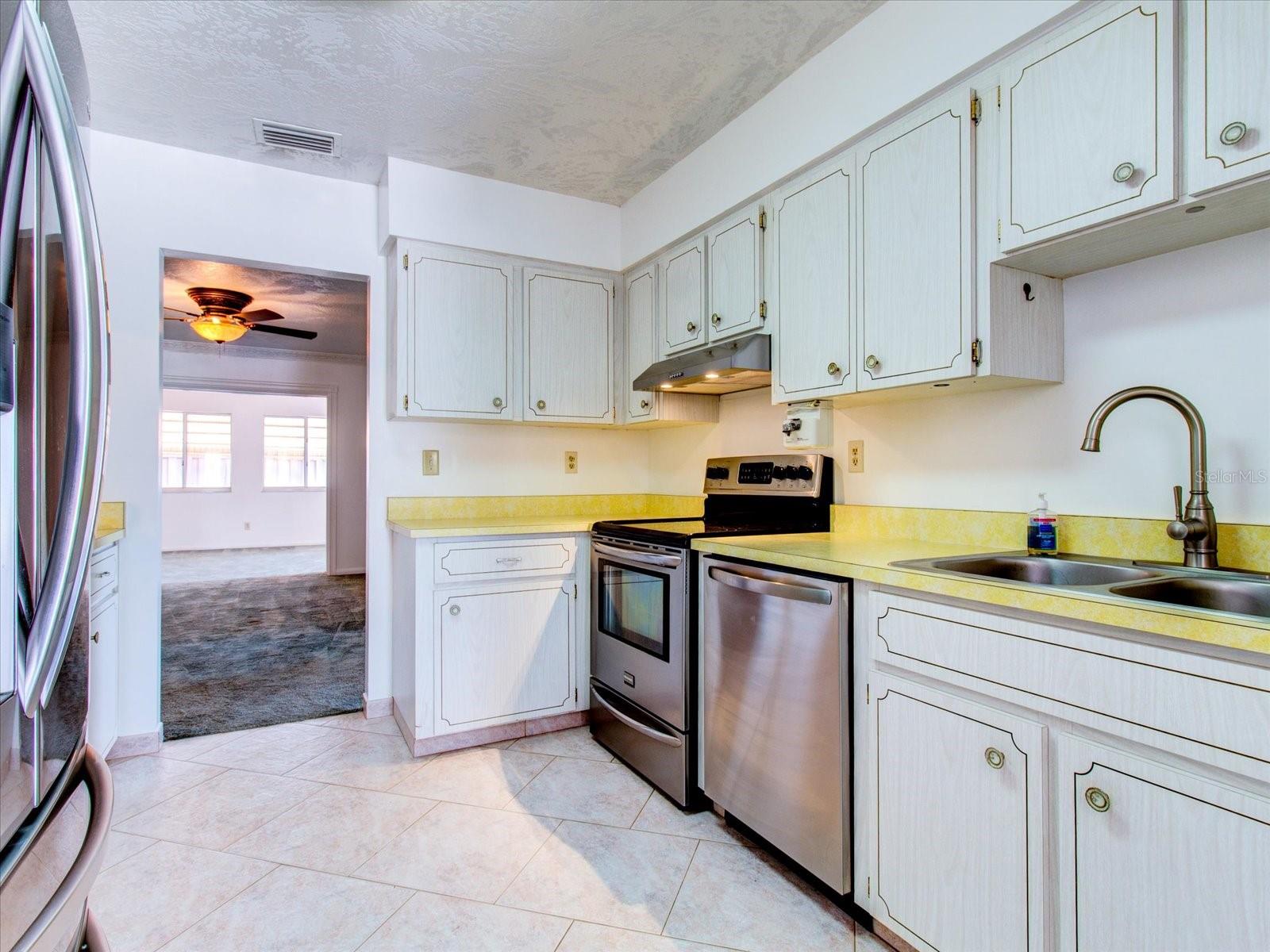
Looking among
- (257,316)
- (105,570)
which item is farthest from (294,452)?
(105,570)

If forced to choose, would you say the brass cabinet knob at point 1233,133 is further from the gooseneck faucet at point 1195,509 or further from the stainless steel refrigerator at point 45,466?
the stainless steel refrigerator at point 45,466

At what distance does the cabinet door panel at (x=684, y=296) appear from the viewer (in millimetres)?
2711

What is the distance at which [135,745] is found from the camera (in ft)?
8.58

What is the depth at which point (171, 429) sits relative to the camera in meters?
8.41

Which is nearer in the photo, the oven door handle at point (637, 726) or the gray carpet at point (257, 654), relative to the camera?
the oven door handle at point (637, 726)

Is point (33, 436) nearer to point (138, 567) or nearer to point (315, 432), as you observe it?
point (138, 567)

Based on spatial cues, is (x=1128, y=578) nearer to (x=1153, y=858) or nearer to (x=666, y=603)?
(x=1153, y=858)

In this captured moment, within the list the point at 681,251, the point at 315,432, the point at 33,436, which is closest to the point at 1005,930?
the point at 33,436

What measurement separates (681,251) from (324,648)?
324 cm

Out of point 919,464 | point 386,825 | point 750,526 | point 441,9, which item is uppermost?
point 441,9

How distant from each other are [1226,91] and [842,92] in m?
1.02

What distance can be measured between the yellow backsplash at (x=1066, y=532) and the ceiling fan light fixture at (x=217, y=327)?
408 centimetres
